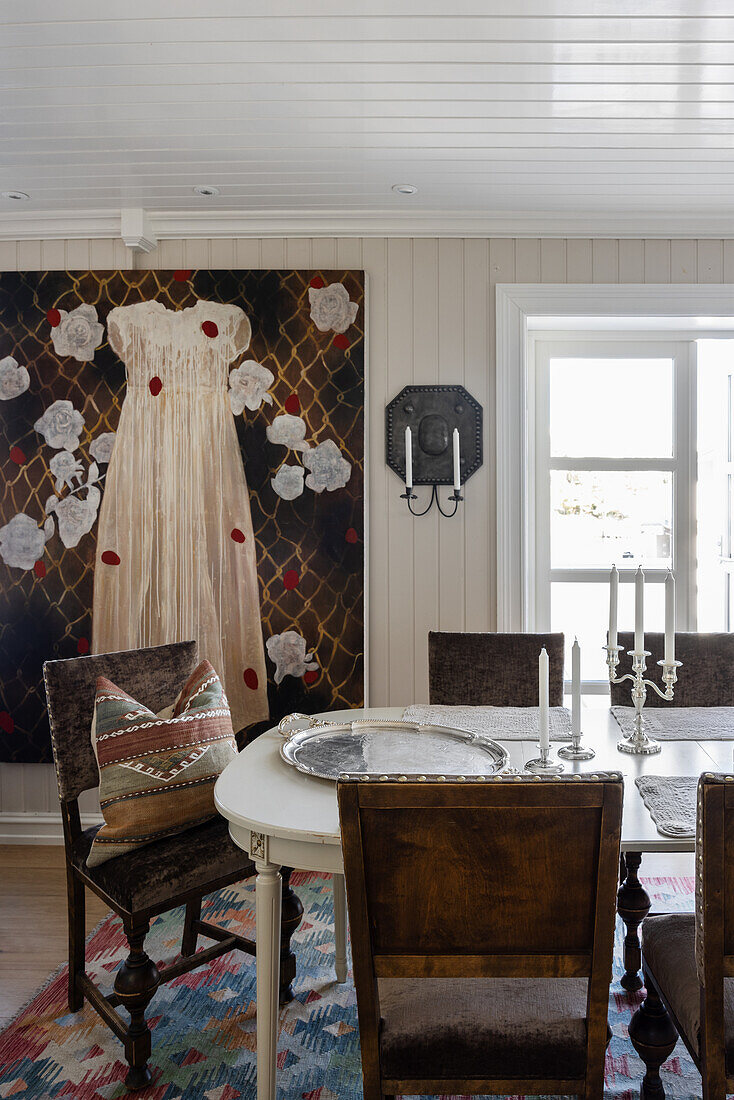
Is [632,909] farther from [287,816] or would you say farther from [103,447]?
[103,447]

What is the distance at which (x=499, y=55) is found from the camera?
1.82 m

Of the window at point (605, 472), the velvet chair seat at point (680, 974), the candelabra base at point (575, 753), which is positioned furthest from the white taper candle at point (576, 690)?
the window at point (605, 472)

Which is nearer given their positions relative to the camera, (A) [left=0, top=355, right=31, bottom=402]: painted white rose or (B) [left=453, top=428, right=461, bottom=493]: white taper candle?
(B) [left=453, top=428, right=461, bottom=493]: white taper candle

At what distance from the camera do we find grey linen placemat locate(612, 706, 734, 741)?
1897 millimetres

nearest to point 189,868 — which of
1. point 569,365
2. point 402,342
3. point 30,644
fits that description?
point 30,644

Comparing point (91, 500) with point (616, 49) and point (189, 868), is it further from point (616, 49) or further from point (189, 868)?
point (616, 49)

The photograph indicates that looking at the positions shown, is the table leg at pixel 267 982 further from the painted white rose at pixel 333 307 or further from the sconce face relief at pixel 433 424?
the painted white rose at pixel 333 307

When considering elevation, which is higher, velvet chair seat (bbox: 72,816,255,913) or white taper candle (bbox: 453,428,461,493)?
white taper candle (bbox: 453,428,461,493)

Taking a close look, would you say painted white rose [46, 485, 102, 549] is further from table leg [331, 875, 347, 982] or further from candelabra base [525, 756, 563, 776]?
candelabra base [525, 756, 563, 776]

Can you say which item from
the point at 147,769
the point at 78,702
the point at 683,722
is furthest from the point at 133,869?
the point at 683,722

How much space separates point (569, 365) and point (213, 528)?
65.8 inches

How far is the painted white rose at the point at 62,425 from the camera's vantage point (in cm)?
296

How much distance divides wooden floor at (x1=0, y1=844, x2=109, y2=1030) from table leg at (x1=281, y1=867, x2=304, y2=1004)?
693mm

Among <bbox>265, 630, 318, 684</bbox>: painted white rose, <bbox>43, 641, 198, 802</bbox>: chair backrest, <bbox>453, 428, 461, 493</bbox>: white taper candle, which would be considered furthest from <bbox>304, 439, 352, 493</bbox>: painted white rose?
<bbox>43, 641, 198, 802</bbox>: chair backrest
